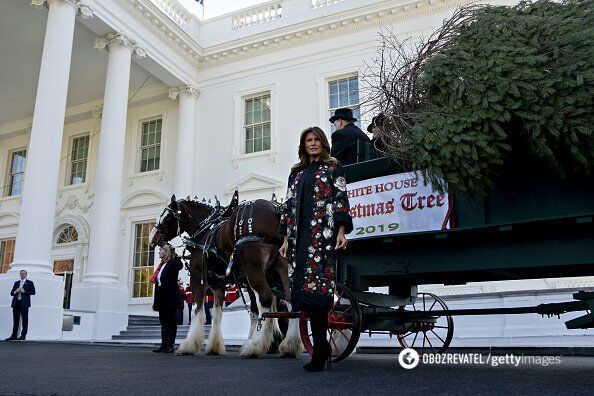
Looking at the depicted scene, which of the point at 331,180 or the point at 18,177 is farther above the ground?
the point at 18,177

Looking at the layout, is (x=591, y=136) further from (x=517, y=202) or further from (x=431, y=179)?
(x=431, y=179)

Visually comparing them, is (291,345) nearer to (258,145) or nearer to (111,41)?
(258,145)

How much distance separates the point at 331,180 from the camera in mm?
3975

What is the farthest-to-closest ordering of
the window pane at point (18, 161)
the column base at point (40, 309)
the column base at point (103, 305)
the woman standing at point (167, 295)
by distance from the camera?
1. the window pane at point (18, 161)
2. the column base at point (103, 305)
3. the column base at point (40, 309)
4. the woman standing at point (167, 295)

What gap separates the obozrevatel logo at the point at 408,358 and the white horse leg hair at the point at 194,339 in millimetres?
2795

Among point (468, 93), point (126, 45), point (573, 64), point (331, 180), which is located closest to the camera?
point (573, 64)

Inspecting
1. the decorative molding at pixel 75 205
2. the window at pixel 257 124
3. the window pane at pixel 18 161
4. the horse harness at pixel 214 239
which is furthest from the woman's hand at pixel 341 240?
the window pane at pixel 18 161

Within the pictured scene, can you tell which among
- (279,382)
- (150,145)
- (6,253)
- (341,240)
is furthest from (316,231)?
(6,253)

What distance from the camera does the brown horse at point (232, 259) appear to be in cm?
588

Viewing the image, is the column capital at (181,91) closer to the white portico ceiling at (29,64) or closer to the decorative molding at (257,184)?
the white portico ceiling at (29,64)

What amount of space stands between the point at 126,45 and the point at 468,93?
46.6 feet

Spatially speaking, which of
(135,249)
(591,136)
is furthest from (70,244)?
(591,136)

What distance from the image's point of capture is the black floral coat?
12.2 feet

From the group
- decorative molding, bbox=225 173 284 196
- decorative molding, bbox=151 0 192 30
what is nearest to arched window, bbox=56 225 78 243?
decorative molding, bbox=225 173 284 196
